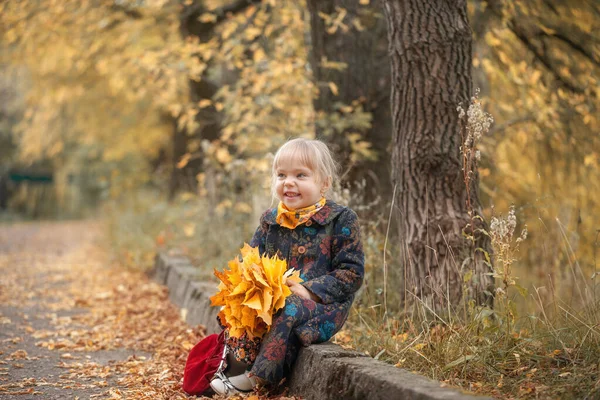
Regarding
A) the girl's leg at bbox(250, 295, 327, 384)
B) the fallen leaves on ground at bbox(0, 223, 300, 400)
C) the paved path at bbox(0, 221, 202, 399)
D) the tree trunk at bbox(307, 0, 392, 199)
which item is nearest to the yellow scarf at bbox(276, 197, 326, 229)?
the girl's leg at bbox(250, 295, 327, 384)

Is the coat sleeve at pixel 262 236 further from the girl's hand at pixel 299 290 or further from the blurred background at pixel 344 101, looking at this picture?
the blurred background at pixel 344 101

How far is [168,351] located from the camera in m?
4.50

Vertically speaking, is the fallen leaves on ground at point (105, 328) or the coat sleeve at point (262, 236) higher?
the coat sleeve at point (262, 236)

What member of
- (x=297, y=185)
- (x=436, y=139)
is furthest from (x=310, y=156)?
(x=436, y=139)

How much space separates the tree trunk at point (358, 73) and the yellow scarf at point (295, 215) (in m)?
2.48

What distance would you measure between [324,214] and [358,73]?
2896 mm

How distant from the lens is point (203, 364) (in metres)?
3.52

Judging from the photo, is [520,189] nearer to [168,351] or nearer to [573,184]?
[573,184]

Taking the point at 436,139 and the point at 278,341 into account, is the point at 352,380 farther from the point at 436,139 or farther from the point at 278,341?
the point at 436,139

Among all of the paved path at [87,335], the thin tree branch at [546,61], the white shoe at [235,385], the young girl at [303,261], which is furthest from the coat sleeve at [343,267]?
the thin tree branch at [546,61]

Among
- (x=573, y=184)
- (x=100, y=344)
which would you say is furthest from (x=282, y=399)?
(x=573, y=184)

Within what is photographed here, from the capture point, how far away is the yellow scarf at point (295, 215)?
3455mm

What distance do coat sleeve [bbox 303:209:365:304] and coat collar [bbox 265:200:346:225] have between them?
1.6 inches

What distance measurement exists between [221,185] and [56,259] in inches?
150
